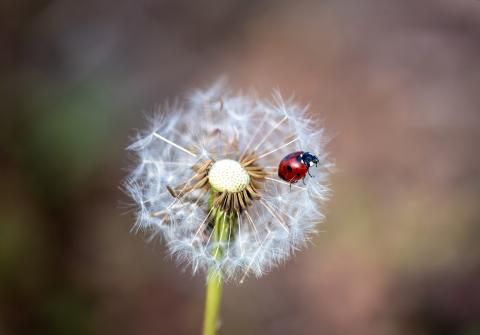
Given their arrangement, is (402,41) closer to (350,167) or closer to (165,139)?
(350,167)

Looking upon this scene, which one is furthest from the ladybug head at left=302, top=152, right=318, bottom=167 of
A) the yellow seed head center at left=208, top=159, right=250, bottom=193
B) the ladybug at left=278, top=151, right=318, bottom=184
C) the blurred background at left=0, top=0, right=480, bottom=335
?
A: the blurred background at left=0, top=0, right=480, bottom=335

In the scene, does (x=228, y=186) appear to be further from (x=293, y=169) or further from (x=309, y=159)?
(x=309, y=159)

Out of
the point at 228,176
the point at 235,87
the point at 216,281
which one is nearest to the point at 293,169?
the point at 228,176

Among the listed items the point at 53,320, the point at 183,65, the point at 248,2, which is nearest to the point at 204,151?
the point at 53,320

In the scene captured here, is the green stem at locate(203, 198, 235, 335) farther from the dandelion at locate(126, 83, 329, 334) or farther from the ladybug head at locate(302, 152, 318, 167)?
the ladybug head at locate(302, 152, 318, 167)

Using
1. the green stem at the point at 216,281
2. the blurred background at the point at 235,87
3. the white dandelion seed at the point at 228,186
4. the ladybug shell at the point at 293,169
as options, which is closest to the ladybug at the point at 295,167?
the ladybug shell at the point at 293,169

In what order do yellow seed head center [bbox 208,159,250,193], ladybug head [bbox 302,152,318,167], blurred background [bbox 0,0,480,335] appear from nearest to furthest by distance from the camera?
yellow seed head center [bbox 208,159,250,193] → ladybug head [bbox 302,152,318,167] → blurred background [bbox 0,0,480,335]

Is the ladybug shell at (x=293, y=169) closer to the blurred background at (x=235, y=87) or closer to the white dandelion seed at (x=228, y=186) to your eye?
the white dandelion seed at (x=228, y=186)
